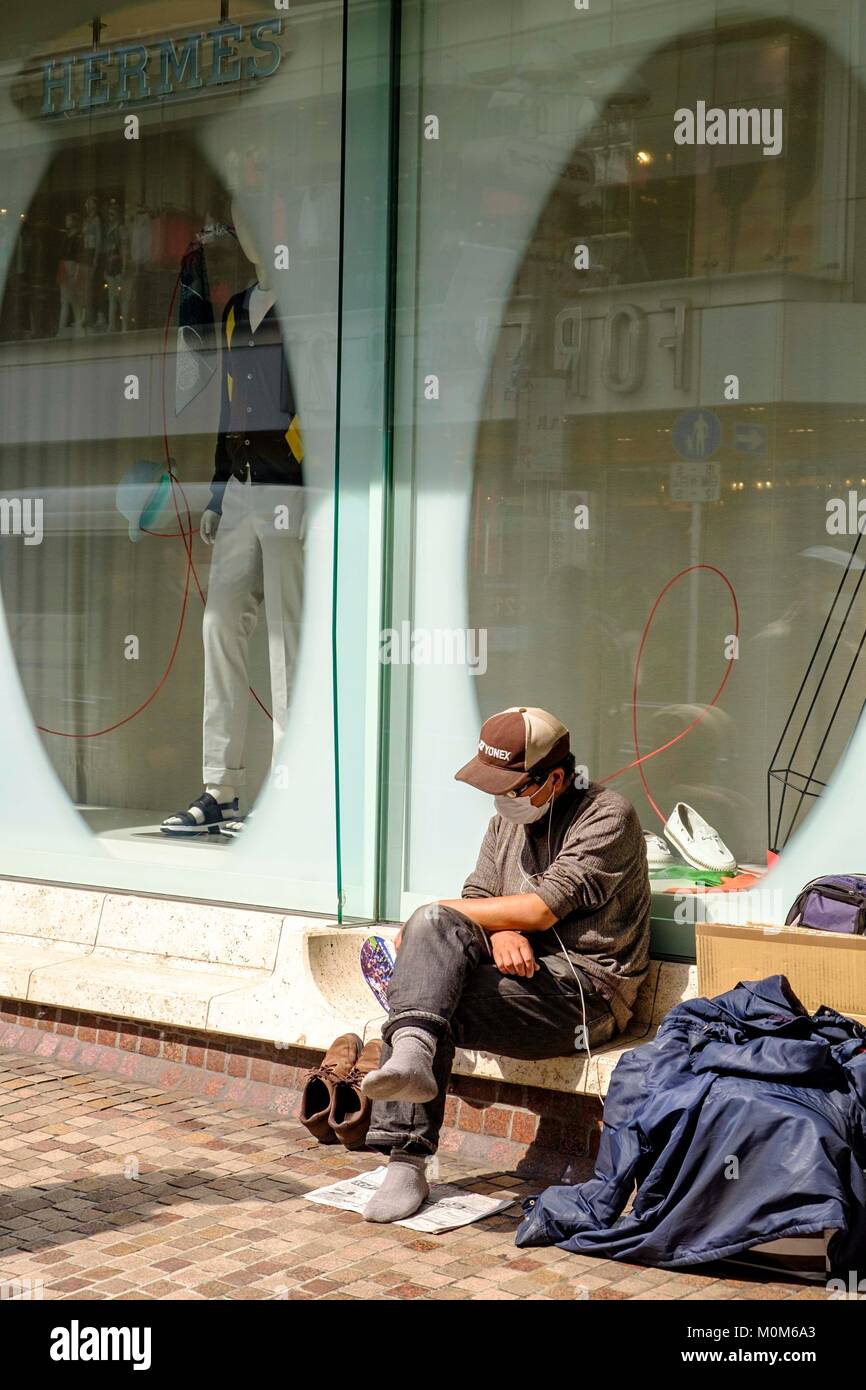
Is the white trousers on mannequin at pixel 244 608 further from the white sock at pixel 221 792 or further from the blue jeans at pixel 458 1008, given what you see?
the blue jeans at pixel 458 1008

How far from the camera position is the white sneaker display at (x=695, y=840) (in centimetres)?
544

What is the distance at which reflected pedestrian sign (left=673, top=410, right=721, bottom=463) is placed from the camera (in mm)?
5430

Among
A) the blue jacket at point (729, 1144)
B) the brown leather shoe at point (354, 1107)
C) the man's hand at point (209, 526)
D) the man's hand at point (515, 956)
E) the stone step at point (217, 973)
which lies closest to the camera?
the blue jacket at point (729, 1144)

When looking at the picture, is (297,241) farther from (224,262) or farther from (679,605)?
(679,605)

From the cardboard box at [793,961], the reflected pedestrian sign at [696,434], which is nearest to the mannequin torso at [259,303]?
the reflected pedestrian sign at [696,434]

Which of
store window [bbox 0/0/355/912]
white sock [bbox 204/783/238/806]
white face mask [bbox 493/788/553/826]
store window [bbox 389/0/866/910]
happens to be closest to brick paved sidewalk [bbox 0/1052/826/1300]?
white face mask [bbox 493/788/553/826]

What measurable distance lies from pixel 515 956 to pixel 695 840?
3.53ft

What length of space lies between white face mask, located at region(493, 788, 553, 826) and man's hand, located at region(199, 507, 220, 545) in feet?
8.01

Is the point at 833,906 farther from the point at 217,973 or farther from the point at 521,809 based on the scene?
the point at 217,973

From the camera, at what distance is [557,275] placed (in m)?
5.78

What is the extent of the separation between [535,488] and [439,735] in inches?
37.7

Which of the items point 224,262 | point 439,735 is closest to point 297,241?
point 224,262

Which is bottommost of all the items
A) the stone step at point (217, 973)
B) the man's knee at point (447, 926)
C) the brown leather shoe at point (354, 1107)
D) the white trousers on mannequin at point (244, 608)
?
the brown leather shoe at point (354, 1107)

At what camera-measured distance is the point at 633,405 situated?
5.59 meters
